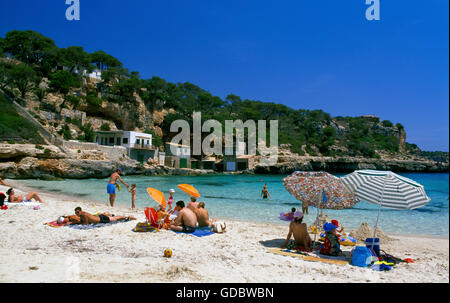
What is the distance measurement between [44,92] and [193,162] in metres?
24.9

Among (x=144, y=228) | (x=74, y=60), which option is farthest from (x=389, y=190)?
(x=74, y=60)

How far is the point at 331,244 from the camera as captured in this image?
505 cm

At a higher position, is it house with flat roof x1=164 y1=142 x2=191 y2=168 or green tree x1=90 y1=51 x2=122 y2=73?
green tree x1=90 y1=51 x2=122 y2=73

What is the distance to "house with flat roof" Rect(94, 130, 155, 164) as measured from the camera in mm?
39844

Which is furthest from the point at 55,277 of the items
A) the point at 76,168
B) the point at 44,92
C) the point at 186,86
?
the point at 186,86

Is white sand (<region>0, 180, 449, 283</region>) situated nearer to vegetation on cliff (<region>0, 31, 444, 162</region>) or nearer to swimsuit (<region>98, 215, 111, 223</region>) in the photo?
swimsuit (<region>98, 215, 111, 223</region>)

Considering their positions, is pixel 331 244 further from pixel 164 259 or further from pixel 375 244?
pixel 164 259

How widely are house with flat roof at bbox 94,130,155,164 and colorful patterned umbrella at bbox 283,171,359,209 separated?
1446 inches

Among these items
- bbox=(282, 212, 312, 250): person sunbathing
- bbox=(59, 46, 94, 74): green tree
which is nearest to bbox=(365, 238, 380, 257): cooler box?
bbox=(282, 212, 312, 250): person sunbathing

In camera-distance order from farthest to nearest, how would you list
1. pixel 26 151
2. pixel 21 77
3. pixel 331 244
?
pixel 21 77, pixel 26 151, pixel 331 244

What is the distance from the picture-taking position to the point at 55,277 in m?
3.37

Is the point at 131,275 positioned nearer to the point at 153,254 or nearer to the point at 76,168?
the point at 153,254

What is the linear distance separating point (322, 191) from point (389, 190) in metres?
1.19

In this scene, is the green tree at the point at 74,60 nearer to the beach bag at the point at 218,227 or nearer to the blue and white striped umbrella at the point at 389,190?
the beach bag at the point at 218,227
